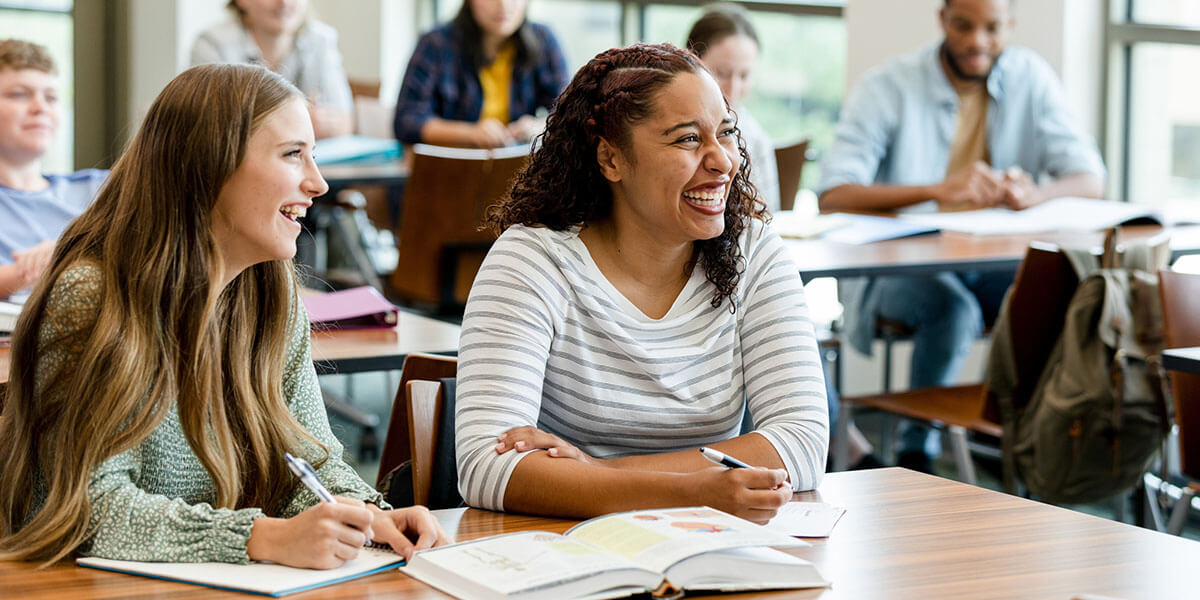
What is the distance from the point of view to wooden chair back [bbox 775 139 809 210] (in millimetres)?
4285

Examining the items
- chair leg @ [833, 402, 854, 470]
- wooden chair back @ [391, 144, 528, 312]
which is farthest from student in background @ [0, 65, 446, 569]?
wooden chair back @ [391, 144, 528, 312]

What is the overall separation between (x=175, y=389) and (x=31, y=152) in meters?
1.64

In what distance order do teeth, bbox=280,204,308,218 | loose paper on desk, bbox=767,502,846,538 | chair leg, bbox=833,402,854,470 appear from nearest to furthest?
loose paper on desk, bbox=767,502,846,538
teeth, bbox=280,204,308,218
chair leg, bbox=833,402,854,470

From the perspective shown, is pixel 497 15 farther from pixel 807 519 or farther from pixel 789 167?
pixel 807 519

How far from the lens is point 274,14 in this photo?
488 cm

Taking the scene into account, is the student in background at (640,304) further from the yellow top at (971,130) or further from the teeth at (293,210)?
the yellow top at (971,130)

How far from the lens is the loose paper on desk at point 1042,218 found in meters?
3.54

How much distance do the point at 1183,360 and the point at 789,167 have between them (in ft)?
7.16

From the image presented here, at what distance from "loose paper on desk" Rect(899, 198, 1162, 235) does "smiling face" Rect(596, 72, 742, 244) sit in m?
1.76

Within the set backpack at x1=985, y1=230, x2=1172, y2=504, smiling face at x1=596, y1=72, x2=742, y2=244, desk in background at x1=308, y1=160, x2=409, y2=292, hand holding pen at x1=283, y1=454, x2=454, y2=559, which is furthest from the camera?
desk in background at x1=308, y1=160, x2=409, y2=292

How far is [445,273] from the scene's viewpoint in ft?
13.0

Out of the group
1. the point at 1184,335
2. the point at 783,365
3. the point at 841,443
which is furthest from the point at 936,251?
the point at 783,365

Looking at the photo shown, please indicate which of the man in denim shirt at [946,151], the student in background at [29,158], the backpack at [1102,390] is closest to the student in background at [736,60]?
the man in denim shirt at [946,151]

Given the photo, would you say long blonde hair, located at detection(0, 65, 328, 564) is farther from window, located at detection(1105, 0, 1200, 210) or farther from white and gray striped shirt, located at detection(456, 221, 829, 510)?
window, located at detection(1105, 0, 1200, 210)
